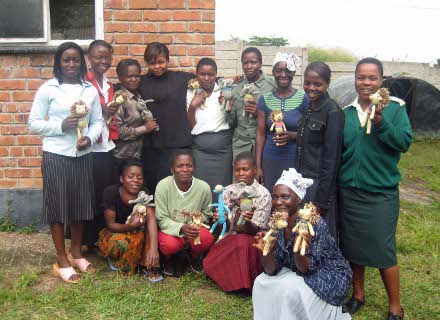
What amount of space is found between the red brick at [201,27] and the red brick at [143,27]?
371 mm

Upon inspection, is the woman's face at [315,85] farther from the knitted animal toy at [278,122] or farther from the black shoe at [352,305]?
the black shoe at [352,305]

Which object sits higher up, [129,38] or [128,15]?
[128,15]

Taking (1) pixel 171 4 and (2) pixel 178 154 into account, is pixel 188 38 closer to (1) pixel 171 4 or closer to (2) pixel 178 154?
(1) pixel 171 4

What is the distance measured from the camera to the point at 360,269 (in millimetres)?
3744

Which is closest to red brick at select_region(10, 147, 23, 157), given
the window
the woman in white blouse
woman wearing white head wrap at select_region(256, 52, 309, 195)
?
the window

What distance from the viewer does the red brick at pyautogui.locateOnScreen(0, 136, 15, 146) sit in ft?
16.9

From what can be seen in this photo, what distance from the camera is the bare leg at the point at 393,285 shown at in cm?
354

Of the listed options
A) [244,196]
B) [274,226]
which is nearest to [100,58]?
[244,196]

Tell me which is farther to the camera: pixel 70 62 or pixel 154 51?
pixel 154 51

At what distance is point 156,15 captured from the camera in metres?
5.01

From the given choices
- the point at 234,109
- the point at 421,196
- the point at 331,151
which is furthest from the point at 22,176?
the point at 421,196

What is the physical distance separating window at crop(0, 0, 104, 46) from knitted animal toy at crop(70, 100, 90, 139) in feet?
4.75

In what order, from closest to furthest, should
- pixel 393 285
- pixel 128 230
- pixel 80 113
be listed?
pixel 393 285 → pixel 80 113 → pixel 128 230

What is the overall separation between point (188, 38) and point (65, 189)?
2.04 metres
